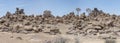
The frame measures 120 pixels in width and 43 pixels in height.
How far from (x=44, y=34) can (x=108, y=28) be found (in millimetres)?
7152

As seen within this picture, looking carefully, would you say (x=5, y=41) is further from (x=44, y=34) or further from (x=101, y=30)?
(x=101, y=30)

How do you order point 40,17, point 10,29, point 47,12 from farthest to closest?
point 47,12 < point 40,17 < point 10,29

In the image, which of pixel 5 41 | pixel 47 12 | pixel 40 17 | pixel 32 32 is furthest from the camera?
pixel 47 12

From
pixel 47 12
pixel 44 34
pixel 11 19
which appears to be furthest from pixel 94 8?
pixel 44 34

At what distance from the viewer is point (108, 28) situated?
1159 inches

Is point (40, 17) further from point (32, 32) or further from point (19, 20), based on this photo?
point (32, 32)

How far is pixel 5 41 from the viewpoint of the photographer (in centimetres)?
1975

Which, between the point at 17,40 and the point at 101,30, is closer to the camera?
the point at 17,40

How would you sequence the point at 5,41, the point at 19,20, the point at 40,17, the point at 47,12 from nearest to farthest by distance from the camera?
the point at 5,41, the point at 19,20, the point at 40,17, the point at 47,12

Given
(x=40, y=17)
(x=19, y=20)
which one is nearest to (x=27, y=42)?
(x=19, y=20)

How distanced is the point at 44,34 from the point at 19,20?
802 cm

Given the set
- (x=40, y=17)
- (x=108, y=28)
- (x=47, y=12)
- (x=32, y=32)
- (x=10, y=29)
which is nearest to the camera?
(x=32, y=32)

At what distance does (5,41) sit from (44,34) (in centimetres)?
675

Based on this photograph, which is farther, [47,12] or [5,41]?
[47,12]
